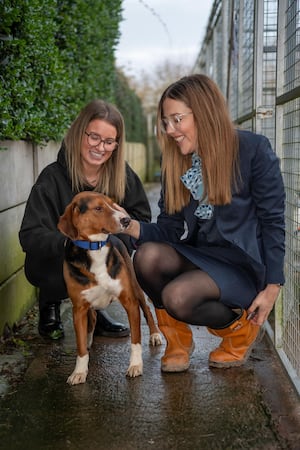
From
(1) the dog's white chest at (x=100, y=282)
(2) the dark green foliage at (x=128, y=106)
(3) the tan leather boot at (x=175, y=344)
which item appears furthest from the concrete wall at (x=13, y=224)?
(2) the dark green foliage at (x=128, y=106)

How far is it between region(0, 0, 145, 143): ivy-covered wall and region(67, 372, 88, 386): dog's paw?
5.05 ft

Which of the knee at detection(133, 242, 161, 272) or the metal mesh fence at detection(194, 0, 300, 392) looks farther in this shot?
the knee at detection(133, 242, 161, 272)

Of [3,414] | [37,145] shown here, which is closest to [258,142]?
[3,414]

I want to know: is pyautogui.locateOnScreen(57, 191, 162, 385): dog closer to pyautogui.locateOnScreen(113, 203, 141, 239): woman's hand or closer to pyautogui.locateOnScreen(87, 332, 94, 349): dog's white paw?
pyautogui.locateOnScreen(113, 203, 141, 239): woman's hand

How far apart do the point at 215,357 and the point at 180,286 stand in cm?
53

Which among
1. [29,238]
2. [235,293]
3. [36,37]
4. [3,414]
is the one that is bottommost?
[3,414]

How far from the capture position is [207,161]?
3119 millimetres

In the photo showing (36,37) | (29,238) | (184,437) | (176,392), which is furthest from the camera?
(36,37)

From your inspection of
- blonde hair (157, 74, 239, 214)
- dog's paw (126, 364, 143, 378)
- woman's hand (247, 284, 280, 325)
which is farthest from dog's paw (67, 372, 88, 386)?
blonde hair (157, 74, 239, 214)

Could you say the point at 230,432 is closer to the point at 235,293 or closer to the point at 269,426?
the point at 269,426

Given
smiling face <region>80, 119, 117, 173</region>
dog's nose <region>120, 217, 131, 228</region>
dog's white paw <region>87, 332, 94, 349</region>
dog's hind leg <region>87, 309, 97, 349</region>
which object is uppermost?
smiling face <region>80, 119, 117, 173</region>

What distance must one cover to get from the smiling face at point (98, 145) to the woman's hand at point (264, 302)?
1.37 metres

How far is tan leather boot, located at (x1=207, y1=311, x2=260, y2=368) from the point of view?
3.37m

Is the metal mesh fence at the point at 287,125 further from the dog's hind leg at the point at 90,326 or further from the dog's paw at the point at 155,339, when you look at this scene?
the dog's hind leg at the point at 90,326
